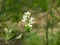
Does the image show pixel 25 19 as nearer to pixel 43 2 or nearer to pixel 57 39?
pixel 43 2

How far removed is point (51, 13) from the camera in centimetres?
303

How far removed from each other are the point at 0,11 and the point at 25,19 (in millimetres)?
1804

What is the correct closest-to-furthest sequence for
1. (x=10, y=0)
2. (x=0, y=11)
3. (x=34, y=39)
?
(x=34, y=39), (x=10, y=0), (x=0, y=11)

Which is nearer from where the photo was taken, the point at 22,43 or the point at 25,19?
the point at 25,19

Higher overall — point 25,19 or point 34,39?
point 25,19

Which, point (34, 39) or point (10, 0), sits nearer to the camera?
point (34, 39)

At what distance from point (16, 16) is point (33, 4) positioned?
1.09 feet

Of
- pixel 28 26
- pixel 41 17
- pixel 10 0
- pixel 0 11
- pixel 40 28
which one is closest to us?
pixel 28 26

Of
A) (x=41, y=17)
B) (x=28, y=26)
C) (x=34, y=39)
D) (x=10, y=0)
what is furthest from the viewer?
(x=41, y=17)

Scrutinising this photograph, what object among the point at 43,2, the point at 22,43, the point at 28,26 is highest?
the point at 43,2

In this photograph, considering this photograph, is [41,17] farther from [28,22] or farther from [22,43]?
[28,22]

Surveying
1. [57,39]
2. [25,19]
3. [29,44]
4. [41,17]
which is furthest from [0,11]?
[41,17]

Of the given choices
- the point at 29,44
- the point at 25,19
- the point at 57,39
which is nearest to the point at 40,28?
the point at 57,39

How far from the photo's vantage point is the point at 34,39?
298 cm
